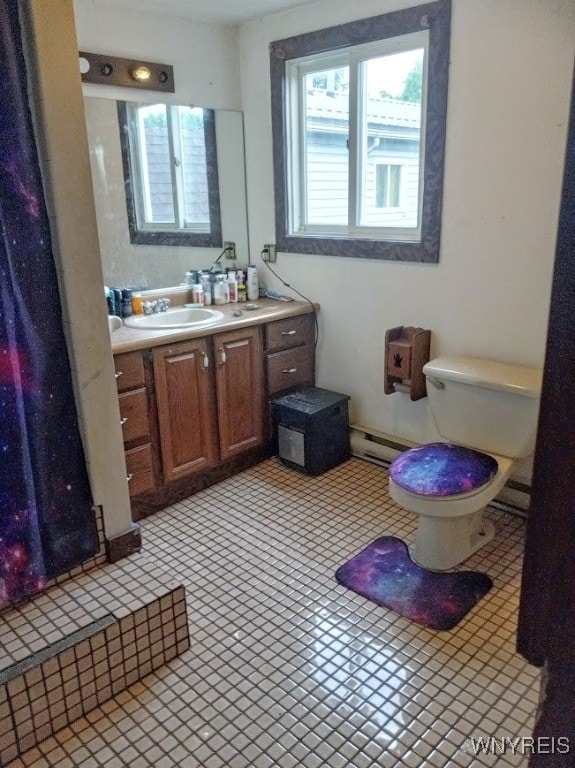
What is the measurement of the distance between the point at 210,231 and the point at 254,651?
2217mm

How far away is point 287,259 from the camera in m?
3.33

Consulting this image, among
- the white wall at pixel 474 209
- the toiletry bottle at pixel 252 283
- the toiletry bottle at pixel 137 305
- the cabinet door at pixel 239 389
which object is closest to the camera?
the white wall at pixel 474 209

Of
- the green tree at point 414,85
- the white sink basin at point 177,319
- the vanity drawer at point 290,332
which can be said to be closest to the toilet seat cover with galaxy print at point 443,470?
the vanity drawer at point 290,332

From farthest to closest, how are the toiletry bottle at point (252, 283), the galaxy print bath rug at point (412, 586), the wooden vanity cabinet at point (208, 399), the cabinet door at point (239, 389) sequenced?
the toiletry bottle at point (252, 283)
the cabinet door at point (239, 389)
the wooden vanity cabinet at point (208, 399)
the galaxy print bath rug at point (412, 586)

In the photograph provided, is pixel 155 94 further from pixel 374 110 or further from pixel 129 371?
pixel 129 371

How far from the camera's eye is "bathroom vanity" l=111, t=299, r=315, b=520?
2.55 meters

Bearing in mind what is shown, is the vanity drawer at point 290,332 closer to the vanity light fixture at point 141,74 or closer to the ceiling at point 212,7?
the vanity light fixture at point 141,74

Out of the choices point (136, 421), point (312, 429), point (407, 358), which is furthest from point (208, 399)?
point (407, 358)

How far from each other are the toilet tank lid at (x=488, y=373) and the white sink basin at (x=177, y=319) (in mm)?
1068

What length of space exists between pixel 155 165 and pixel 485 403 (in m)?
1.97

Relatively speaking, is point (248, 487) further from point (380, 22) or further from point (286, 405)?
point (380, 22)

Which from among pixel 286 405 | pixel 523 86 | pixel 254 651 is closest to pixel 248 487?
pixel 286 405

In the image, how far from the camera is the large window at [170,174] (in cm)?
291
